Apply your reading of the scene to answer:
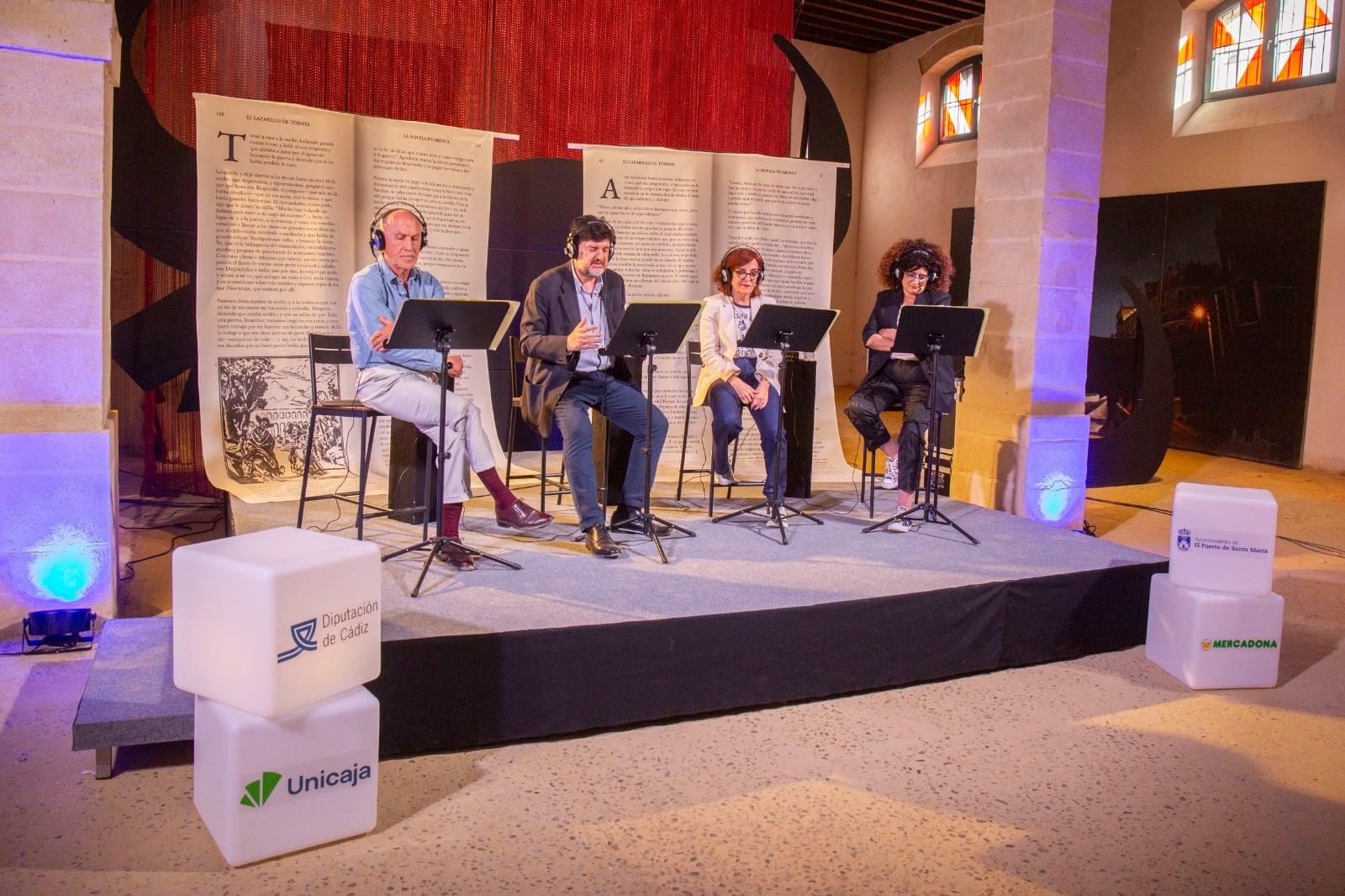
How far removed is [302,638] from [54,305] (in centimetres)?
204

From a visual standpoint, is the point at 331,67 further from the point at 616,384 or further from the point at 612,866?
the point at 612,866

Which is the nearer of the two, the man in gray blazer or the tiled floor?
the tiled floor

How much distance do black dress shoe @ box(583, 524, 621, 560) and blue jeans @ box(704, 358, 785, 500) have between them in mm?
1054

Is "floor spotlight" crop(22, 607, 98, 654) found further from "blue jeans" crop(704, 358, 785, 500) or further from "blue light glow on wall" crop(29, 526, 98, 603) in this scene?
"blue jeans" crop(704, 358, 785, 500)

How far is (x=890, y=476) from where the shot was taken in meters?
5.91

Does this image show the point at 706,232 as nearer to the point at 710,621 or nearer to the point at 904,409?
the point at 904,409

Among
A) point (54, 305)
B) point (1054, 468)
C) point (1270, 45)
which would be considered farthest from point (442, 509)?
point (1270, 45)

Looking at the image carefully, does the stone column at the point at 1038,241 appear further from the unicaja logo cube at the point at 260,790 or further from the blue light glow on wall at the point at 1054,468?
the unicaja logo cube at the point at 260,790

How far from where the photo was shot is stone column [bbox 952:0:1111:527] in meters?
5.41

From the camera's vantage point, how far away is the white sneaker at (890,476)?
5.75 m

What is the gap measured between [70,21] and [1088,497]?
6208mm

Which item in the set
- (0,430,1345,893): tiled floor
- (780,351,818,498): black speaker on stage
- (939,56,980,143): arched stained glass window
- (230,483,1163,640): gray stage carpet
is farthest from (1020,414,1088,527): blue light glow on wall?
(939,56,980,143): arched stained glass window

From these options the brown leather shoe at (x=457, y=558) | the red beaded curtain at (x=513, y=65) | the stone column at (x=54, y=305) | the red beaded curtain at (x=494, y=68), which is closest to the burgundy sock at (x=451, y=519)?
the brown leather shoe at (x=457, y=558)

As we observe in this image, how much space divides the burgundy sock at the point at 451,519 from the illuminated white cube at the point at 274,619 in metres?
1.43
